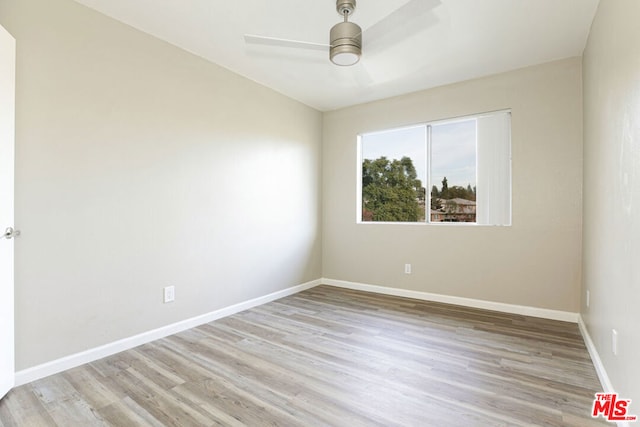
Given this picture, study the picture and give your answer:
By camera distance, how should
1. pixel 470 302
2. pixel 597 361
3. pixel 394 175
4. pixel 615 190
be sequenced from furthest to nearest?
pixel 394 175 → pixel 470 302 → pixel 597 361 → pixel 615 190

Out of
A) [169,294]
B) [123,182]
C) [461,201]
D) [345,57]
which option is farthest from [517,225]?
[123,182]

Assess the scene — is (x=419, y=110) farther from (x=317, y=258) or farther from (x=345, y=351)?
(x=345, y=351)

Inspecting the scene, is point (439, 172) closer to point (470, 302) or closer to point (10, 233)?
point (470, 302)

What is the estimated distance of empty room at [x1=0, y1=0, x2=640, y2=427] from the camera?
1.77 m

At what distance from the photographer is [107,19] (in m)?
2.37

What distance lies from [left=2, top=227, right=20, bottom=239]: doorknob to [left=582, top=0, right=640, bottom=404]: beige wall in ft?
10.3

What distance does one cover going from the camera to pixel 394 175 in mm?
4262

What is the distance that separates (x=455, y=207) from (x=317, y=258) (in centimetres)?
200

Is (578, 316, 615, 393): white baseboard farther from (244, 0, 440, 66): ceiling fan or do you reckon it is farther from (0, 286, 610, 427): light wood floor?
(244, 0, 440, 66): ceiling fan

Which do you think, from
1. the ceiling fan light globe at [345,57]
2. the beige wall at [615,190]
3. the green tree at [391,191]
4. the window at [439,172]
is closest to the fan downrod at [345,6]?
the ceiling fan light globe at [345,57]

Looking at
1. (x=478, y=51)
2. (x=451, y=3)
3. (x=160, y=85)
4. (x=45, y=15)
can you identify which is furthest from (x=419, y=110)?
(x=45, y=15)

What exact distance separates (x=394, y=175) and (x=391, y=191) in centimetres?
22

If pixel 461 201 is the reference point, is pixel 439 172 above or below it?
above

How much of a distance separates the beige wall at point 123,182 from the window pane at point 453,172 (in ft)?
6.74
